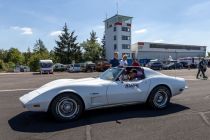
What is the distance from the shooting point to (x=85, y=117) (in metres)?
6.64

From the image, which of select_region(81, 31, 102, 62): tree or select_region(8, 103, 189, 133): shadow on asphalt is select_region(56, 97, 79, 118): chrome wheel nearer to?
select_region(8, 103, 189, 133): shadow on asphalt

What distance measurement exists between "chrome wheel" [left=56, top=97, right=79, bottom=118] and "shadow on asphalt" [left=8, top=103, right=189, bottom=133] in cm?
22

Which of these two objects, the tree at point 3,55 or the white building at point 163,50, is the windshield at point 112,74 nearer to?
the white building at point 163,50

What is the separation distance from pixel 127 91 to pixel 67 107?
5.17ft

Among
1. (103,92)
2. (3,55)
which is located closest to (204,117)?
(103,92)

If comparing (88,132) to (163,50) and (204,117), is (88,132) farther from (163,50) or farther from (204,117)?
(163,50)

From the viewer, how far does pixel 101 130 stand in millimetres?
5500

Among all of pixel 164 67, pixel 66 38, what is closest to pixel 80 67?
pixel 164 67

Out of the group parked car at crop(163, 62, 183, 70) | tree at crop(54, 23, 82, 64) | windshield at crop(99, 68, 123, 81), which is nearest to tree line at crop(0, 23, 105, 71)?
tree at crop(54, 23, 82, 64)

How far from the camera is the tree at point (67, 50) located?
248ft

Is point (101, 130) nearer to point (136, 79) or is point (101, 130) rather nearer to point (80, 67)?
point (136, 79)

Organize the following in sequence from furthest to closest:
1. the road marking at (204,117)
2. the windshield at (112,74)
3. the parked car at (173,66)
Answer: the parked car at (173,66) < the windshield at (112,74) < the road marking at (204,117)

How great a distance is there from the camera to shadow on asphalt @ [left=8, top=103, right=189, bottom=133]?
584 centimetres

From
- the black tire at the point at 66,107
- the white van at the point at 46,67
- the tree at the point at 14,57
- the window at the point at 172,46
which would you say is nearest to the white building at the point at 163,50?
the window at the point at 172,46
